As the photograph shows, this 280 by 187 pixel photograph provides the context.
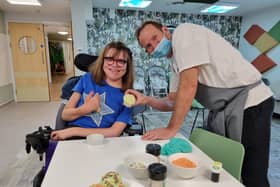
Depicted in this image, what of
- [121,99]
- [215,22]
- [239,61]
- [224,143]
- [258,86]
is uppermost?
[215,22]

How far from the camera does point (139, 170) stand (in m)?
0.73

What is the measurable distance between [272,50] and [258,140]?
443cm

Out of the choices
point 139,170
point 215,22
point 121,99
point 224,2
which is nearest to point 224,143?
point 139,170

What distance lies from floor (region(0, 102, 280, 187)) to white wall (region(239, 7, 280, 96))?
0.98m

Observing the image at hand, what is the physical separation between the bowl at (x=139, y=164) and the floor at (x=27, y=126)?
5.86ft

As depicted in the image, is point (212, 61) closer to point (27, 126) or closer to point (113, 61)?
point (113, 61)

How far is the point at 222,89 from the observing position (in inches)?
43.8

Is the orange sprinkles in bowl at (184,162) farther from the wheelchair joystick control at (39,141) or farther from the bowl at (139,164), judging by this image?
the wheelchair joystick control at (39,141)

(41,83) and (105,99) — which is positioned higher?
(105,99)

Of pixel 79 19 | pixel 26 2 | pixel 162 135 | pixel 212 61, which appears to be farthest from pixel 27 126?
pixel 212 61

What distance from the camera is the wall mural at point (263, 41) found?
15.0 feet

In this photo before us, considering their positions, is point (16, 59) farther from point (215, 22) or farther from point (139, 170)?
point (139, 170)

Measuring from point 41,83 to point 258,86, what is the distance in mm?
5607

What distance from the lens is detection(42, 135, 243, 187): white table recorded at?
720 mm
